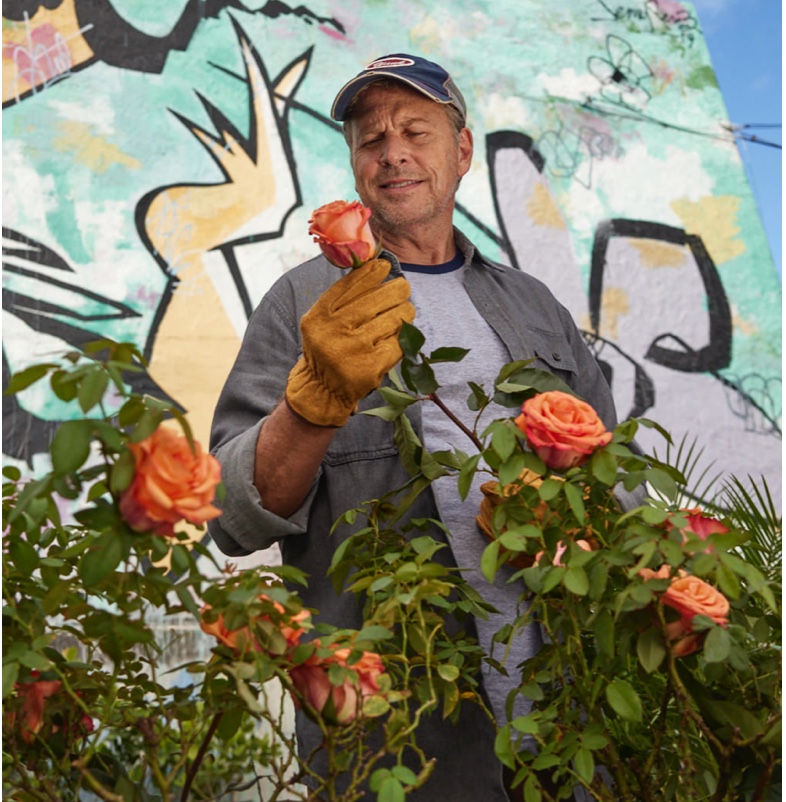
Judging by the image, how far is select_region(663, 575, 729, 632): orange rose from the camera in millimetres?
1040

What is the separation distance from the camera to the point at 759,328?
5188 mm

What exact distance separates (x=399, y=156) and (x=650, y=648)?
125cm

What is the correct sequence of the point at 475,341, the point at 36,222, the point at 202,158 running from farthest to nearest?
the point at 202,158 → the point at 36,222 → the point at 475,341

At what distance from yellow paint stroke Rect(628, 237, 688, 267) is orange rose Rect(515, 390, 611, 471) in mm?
4206

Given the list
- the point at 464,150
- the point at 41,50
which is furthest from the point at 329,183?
the point at 464,150

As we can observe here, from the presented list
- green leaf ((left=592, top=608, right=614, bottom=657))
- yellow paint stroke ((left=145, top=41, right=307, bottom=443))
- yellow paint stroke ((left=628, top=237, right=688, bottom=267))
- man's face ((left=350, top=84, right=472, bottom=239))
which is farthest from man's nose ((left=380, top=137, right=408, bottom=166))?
yellow paint stroke ((left=628, top=237, right=688, bottom=267))

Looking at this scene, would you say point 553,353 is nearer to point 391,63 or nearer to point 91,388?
point 391,63

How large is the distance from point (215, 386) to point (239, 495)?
9.08 ft

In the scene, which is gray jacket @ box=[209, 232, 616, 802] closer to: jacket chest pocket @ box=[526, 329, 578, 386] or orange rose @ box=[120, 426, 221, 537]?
jacket chest pocket @ box=[526, 329, 578, 386]

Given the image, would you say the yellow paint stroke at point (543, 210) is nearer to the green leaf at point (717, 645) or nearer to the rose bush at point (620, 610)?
the rose bush at point (620, 610)

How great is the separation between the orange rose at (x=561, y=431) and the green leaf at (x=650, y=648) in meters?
0.20

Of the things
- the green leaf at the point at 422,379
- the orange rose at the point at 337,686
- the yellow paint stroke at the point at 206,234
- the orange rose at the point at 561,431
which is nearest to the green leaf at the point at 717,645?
the orange rose at the point at 561,431

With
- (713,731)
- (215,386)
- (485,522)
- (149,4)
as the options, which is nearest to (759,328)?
(215,386)

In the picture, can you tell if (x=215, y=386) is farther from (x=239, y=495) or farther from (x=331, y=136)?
(x=239, y=495)
